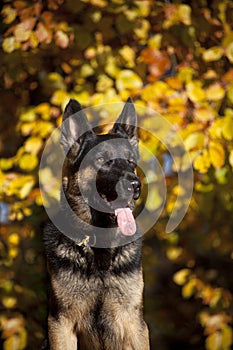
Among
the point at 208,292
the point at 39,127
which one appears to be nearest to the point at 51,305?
the point at 39,127

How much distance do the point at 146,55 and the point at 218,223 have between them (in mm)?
1768

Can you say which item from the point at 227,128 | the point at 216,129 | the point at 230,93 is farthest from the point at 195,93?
the point at 227,128

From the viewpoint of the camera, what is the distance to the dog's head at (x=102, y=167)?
133 inches

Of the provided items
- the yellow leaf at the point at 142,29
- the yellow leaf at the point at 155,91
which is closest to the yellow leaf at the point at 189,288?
the yellow leaf at the point at 155,91

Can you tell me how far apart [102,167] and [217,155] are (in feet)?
4.11

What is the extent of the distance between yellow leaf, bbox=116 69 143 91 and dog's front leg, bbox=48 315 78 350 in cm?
216

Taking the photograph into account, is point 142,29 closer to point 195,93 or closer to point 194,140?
point 195,93

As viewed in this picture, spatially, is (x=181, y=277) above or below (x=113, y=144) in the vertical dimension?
below

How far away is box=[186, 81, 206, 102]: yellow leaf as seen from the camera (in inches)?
189

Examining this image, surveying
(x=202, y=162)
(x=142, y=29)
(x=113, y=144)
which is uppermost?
(x=113, y=144)

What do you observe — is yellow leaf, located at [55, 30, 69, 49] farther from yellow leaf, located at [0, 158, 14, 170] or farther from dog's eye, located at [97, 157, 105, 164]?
dog's eye, located at [97, 157, 105, 164]

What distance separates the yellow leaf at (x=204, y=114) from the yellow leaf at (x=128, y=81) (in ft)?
1.75

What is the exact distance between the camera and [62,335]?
11.4 ft

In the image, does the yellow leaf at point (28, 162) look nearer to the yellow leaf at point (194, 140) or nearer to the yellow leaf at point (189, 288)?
the yellow leaf at point (194, 140)
